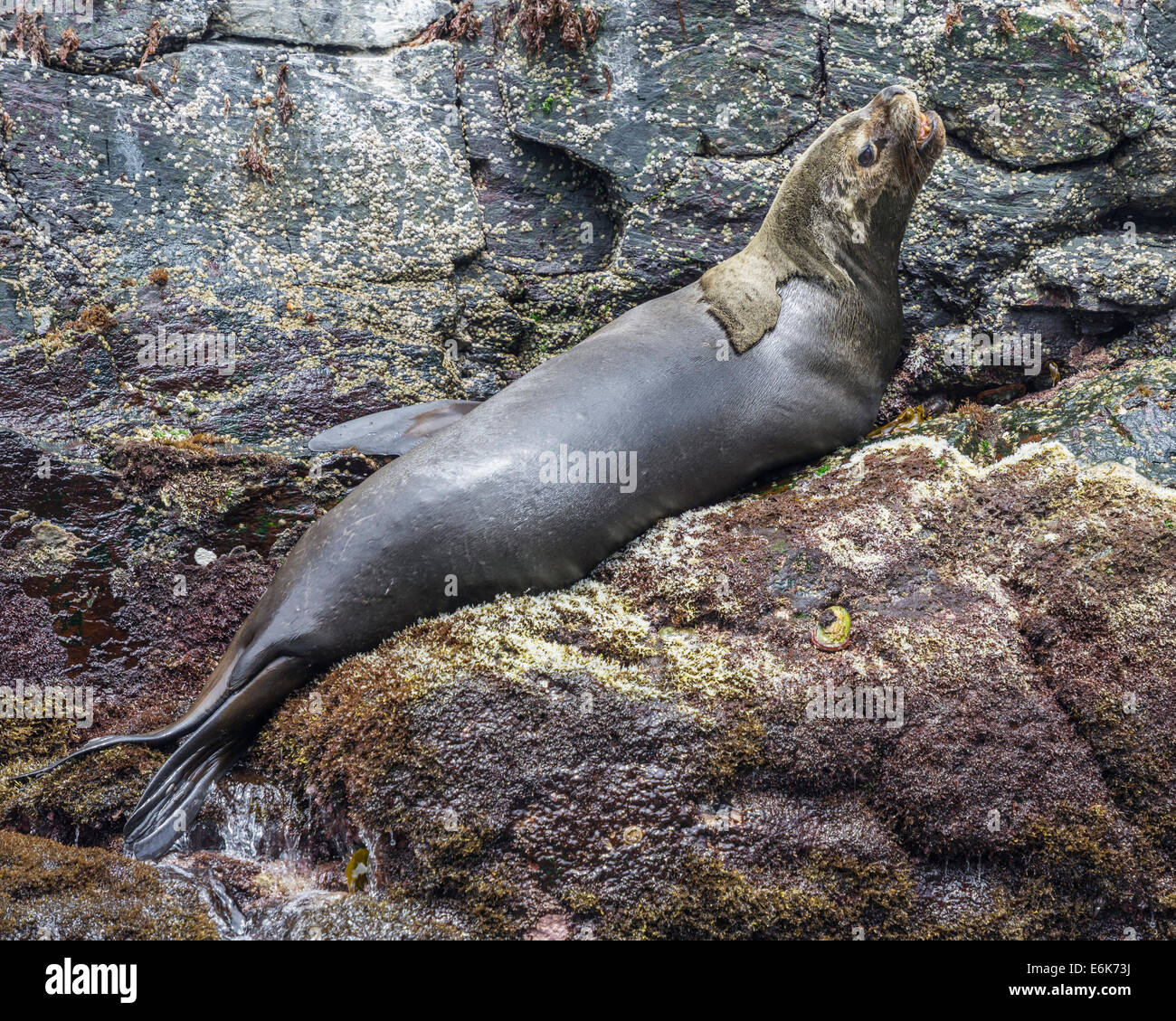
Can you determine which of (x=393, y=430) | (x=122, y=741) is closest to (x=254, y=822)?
(x=122, y=741)

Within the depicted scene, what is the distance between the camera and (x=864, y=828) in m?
3.13

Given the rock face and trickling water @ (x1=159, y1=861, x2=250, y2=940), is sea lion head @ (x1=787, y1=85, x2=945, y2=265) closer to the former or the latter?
the rock face

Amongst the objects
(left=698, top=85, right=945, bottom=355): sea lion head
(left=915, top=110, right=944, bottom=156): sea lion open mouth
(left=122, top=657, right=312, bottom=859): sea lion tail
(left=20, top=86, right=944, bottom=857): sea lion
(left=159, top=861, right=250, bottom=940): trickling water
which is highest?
(left=915, top=110, right=944, bottom=156): sea lion open mouth

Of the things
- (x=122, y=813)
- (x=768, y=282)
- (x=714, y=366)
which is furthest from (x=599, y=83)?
(x=122, y=813)

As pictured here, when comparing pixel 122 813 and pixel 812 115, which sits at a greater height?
pixel 812 115

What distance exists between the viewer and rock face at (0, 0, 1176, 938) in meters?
3.10

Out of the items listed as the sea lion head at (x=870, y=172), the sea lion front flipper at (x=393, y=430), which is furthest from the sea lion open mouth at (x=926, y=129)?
the sea lion front flipper at (x=393, y=430)

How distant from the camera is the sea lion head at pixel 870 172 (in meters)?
4.85

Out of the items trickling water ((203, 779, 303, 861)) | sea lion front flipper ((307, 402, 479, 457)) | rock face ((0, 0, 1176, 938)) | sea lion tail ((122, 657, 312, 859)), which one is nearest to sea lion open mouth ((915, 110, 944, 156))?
rock face ((0, 0, 1176, 938))

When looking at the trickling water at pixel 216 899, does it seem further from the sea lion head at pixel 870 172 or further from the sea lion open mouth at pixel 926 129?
the sea lion open mouth at pixel 926 129

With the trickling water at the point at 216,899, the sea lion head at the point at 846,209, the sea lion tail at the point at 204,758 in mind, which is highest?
the sea lion head at the point at 846,209

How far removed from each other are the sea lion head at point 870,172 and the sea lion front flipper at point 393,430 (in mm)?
2134
